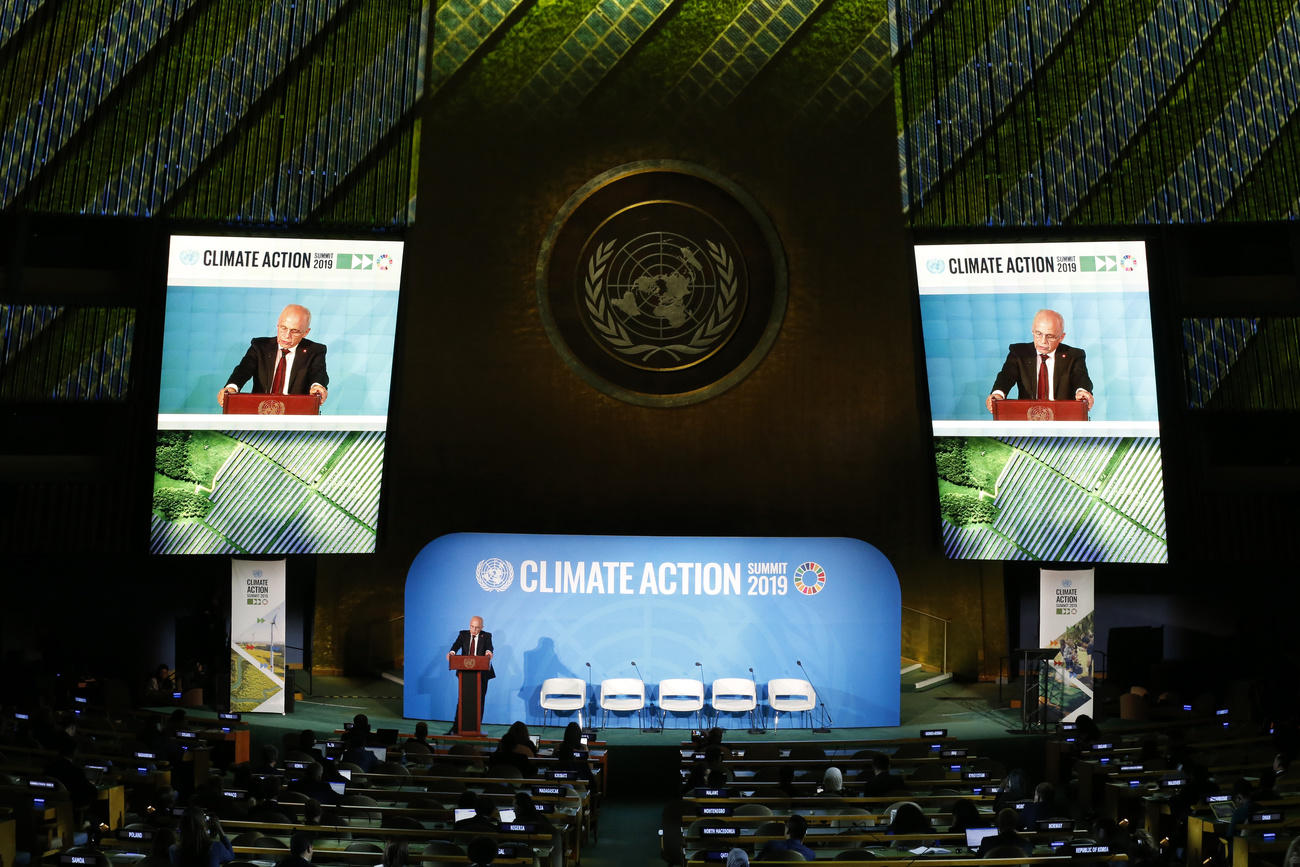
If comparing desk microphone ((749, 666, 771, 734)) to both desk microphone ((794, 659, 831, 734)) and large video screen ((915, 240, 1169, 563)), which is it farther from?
large video screen ((915, 240, 1169, 563))

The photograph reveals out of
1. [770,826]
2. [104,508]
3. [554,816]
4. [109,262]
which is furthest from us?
[109,262]

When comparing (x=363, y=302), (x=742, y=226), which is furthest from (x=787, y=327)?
(x=363, y=302)

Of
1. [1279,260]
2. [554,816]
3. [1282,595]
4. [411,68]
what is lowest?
[554,816]

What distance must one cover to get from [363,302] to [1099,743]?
10047 millimetres

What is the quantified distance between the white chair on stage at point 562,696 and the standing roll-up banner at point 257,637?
125 inches

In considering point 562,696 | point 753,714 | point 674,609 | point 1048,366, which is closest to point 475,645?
point 562,696

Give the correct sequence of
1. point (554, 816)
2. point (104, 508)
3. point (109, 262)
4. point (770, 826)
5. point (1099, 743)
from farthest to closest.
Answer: point (109, 262) → point (104, 508) → point (1099, 743) → point (554, 816) → point (770, 826)

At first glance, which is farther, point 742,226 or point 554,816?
point 742,226

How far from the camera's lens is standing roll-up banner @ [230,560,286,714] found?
17031 millimetres

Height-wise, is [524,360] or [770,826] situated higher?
[524,360]

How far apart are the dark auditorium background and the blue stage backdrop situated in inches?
67.5

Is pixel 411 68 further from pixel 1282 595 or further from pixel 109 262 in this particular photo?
pixel 1282 595

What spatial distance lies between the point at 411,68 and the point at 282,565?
6.91 meters

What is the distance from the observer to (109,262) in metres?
19.8
